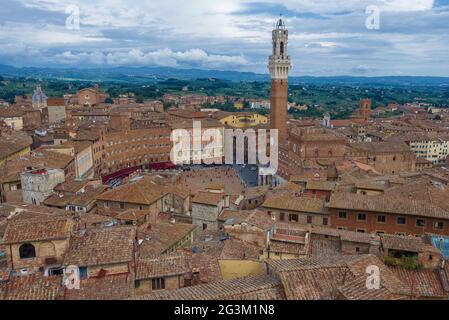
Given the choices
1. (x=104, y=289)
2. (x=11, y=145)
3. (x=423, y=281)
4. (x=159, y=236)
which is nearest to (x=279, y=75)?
(x=11, y=145)

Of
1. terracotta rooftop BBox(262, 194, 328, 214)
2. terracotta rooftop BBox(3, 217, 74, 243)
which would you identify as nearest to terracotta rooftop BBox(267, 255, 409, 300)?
terracotta rooftop BBox(3, 217, 74, 243)

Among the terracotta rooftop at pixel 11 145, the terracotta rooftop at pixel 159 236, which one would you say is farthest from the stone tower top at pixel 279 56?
the terracotta rooftop at pixel 159 236

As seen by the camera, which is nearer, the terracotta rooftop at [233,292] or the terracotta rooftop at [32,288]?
the terracotta rooftop at [233,292]

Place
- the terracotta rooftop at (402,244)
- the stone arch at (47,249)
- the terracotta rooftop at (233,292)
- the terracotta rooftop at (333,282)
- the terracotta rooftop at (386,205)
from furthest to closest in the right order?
the terracotta rooftop at (386,205) < the terracotta rooftop at (402,244) < the stone arch at (47,249) < the terracotta rooftop at (233,292) < the terracotta rooftop at (333,282)

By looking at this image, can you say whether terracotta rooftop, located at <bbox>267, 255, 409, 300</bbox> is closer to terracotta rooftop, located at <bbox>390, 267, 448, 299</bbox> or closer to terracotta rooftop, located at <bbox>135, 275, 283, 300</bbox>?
terracotta rooftop, located at <bbox>135, 275, 283, 300</bbox>

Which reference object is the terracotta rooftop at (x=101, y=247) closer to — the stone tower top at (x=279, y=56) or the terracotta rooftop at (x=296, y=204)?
the terracotta rooftop at (x=296, y=204)

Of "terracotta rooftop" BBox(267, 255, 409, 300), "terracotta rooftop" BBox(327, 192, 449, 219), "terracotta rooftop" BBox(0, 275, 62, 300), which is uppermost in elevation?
"terracotta rooftop" BBox(267, 255, 409, 300)

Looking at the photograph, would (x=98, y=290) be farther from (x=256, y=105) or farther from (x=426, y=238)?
(x=256, y=105)
